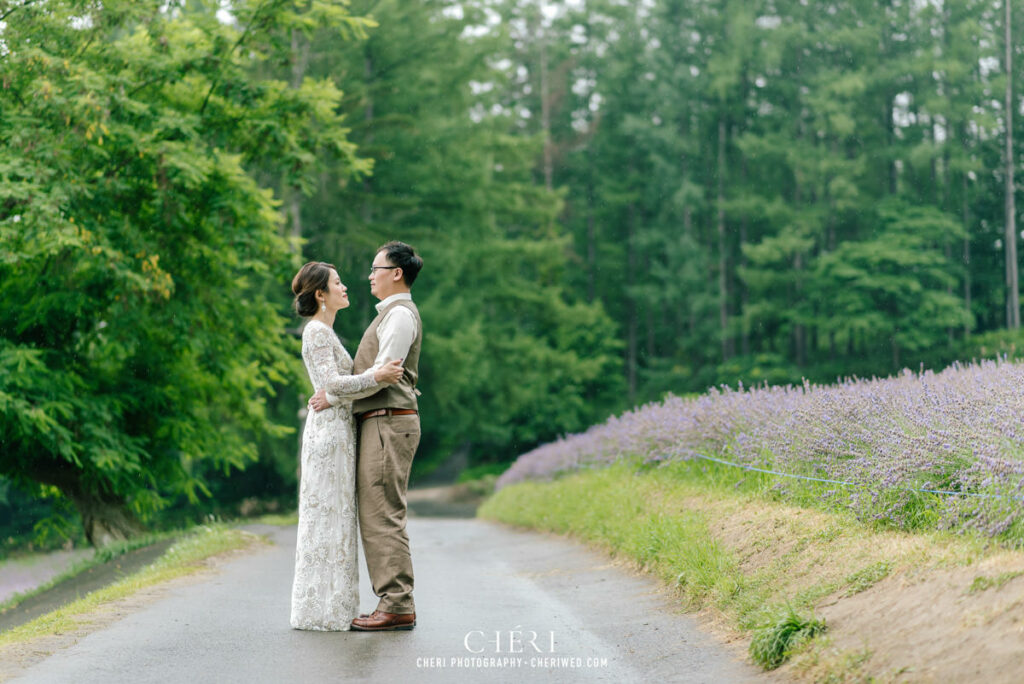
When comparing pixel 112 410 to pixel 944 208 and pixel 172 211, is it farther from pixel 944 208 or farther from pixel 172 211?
pixel 944 208

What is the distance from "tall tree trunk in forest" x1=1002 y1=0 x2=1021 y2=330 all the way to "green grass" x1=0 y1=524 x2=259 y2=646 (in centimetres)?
3544

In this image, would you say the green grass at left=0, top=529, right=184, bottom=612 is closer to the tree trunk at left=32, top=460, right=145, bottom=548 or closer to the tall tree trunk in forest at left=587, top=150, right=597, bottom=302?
the tree trunk at left=32, top=460, right=145, bottom=548

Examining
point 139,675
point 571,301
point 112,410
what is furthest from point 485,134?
point 139,675

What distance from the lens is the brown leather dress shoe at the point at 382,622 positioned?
23.0 ft

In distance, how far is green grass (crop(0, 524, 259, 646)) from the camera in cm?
727

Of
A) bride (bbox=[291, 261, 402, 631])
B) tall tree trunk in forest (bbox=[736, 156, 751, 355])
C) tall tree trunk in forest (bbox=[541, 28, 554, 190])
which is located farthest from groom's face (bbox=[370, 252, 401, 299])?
tall tree trunk in forest (bbox=[541, 28, 554, 190])

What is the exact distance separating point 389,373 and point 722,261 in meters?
47.0

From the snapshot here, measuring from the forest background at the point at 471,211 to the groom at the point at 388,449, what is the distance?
7.53m

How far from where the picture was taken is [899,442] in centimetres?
705

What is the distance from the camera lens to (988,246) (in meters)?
46.4

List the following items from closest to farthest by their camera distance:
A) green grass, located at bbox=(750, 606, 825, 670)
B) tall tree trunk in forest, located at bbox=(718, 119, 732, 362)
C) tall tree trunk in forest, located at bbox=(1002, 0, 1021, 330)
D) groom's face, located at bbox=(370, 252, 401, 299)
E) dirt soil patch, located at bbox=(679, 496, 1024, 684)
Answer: dirt soil patch, located at bbox=(679, 496, 1024, 684) → green grass, located at bbox=(750, 606, 825, 670) → groom's face, located at bbox=(370, 252, 401, 299) → tall tree trunk in forest, located at bbox=(1002, 0, 1021, 330) → tall tree trunk in forest, located at bbox=(718, 119, 732, 362)

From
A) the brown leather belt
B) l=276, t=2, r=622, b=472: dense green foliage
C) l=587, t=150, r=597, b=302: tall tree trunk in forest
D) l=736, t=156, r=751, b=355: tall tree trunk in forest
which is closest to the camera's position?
the brown leather belt

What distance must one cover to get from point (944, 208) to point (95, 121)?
3953 centimetres

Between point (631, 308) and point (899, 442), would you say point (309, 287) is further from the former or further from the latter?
point (631, 308)
